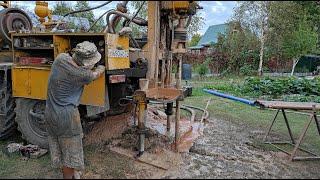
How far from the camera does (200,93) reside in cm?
1259

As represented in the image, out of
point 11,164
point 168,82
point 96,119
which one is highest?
point 168,82

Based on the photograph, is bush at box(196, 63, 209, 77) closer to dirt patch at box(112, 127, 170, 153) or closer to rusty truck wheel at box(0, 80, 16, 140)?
dirt patch at box(112, 127, 170, 153)

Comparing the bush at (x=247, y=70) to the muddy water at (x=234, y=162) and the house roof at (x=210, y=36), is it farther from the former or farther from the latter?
the muddy water at (x=234, y=162)

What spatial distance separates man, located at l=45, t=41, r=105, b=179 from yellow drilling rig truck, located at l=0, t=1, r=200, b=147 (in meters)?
0.59

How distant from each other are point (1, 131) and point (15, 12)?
1.86 meters

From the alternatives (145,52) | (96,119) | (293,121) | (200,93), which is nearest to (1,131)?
(96,119)

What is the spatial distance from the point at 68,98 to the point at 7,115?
217cm

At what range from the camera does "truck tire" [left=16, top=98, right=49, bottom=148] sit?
17.5 ft

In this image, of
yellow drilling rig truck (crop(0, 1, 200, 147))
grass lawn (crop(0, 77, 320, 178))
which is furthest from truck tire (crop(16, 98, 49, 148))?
grass lawn (crop(0, 77, 320, 178))

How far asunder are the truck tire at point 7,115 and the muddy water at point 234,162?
2729 mm

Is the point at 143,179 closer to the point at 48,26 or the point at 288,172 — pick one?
the point at 288,172

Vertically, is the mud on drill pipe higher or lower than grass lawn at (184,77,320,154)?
higher

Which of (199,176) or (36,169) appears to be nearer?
(199,176)

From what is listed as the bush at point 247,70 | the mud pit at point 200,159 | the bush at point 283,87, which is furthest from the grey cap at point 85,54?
the bush at point 247,70
